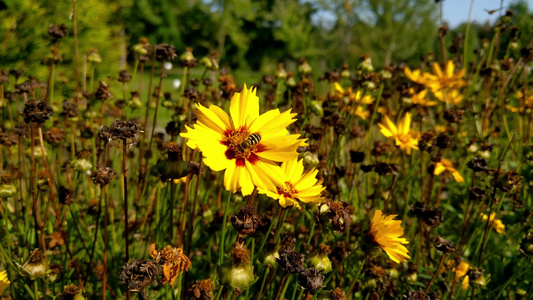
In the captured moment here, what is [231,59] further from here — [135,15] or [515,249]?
[515,249]

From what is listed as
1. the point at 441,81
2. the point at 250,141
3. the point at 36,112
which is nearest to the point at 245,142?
the point at 250,141

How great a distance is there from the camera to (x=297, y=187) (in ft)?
3.06

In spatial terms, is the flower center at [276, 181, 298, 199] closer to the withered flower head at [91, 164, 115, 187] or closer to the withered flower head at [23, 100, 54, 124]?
the withered flower head at [91, 164, 115, 187]

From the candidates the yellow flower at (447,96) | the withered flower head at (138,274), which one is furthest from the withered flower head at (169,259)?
the yellow flower at (447,96)

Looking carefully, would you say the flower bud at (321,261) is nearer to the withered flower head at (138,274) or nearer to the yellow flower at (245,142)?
the yellow flower at (245,142)

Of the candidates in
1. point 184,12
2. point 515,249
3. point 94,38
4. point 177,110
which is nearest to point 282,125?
point 177,110

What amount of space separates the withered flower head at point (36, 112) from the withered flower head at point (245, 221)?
0.45m

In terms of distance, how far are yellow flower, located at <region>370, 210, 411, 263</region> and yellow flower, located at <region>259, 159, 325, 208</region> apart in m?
0.13

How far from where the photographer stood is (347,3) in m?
17.6

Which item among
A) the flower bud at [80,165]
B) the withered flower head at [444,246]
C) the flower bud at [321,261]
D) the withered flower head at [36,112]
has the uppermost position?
the withered flower head at [36,112]

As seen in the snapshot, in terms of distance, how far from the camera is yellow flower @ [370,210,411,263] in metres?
0.81

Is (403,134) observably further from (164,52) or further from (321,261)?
(164,52)

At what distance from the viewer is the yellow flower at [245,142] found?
0.74 m

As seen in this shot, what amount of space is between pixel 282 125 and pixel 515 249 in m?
1.38
